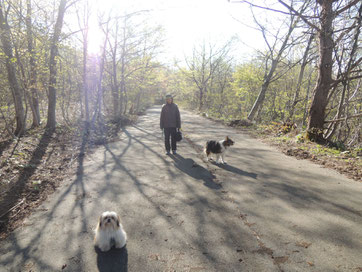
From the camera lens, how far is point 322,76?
8.48 m

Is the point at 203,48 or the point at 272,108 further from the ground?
the point at 203,48

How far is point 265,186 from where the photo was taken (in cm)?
512

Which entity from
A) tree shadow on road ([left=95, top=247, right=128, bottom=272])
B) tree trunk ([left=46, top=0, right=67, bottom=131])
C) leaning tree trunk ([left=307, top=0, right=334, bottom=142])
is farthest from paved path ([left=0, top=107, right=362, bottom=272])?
tree trunk ([left=46, top=0, right=67, bottom=131])

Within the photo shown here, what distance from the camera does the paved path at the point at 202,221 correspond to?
112 inches

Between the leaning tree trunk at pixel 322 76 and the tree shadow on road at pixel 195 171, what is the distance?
5.71m

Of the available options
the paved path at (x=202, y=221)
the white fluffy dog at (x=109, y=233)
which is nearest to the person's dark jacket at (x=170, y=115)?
the paved path at (x=202, y=221)

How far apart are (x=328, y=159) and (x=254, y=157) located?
2.39 metres

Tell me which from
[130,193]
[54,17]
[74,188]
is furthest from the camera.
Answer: [54,17]

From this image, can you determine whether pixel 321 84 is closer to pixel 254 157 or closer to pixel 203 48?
pixel 254 157

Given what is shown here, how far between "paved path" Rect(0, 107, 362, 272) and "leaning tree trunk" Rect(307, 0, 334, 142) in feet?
9.88

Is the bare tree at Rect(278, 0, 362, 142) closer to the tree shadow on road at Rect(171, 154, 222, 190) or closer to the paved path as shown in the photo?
the paved path

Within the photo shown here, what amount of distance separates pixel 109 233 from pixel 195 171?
3.61 m

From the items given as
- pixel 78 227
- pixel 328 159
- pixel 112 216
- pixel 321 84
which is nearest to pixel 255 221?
pixel 112 216

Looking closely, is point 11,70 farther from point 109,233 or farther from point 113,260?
point 113,260
